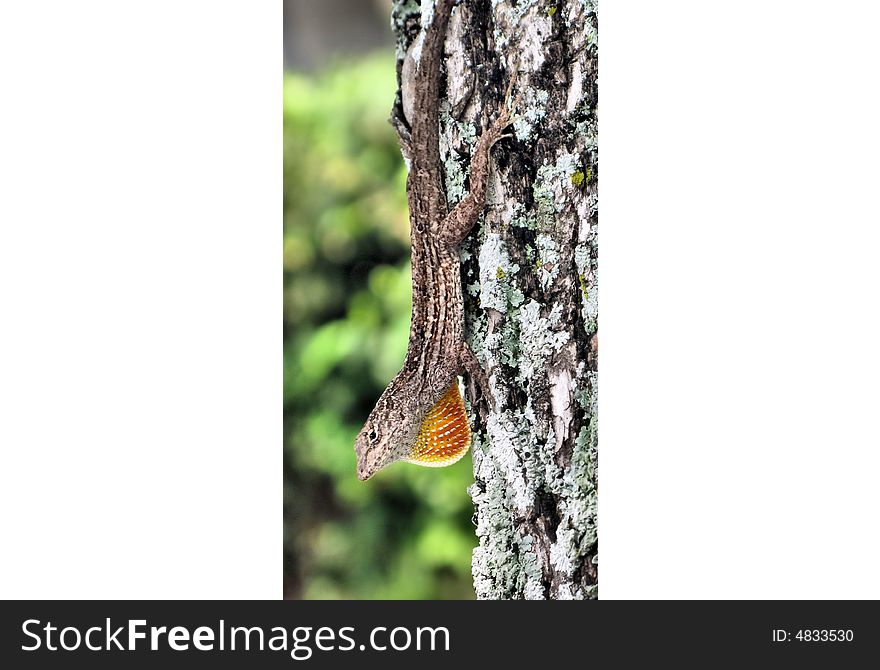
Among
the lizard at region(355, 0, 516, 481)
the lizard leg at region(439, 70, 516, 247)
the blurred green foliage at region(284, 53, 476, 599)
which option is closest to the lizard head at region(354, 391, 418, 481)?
the lizard at region(355, 0, 516, 481)

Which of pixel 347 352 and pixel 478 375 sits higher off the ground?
pixel 347 352

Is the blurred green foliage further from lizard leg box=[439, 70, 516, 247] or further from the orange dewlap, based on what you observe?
lizard leg box=[439, 70, 516, 247]

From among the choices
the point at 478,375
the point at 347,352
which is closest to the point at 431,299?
the point at 478,375

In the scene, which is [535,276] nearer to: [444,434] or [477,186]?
[477,186]

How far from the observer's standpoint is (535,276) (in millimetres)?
1880

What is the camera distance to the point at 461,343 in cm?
193

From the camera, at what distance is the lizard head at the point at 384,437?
200cm

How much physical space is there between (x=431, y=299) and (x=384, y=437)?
349 millimetres

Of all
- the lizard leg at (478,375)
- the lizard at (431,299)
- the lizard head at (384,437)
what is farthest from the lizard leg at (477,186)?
the lizard head at (384,437)

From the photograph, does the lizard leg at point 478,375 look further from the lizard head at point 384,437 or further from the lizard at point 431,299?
the lizard head at point 384,437

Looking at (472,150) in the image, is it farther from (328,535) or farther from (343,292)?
(328,535)

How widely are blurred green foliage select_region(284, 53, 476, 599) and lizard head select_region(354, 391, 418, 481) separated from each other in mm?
154

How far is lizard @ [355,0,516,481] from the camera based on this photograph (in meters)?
1.91
